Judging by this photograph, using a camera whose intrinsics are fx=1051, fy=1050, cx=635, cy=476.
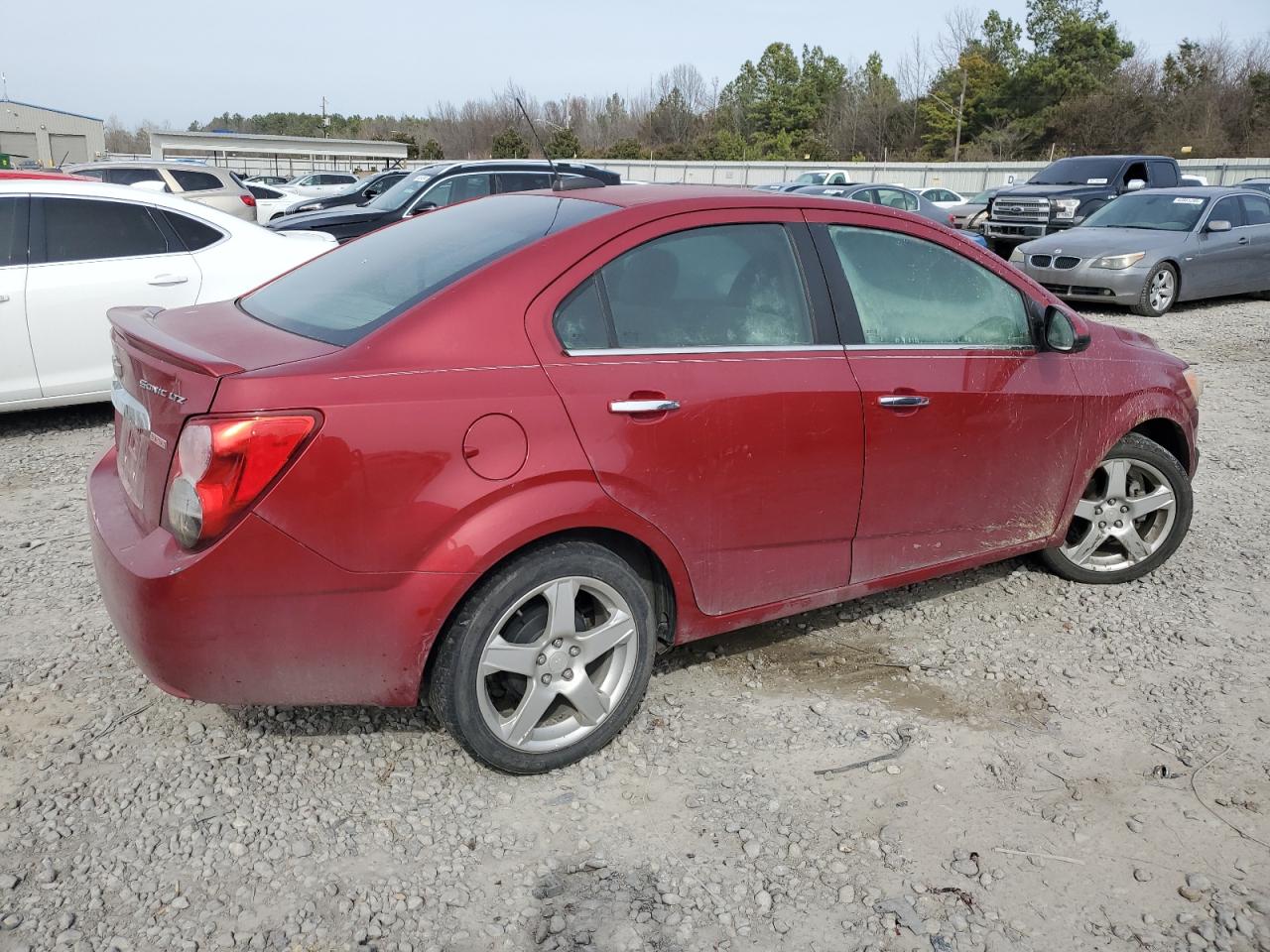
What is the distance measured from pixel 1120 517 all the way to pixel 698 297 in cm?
247

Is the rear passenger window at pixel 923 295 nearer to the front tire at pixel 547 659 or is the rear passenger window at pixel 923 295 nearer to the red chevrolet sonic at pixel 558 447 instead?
the red chevrolet sonic at pixel 558 447

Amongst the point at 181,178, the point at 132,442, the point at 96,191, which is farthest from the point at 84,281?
the point at 181,178

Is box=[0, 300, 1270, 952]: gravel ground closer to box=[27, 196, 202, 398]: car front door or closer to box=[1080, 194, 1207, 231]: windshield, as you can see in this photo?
box=[27, 196, 202, 398]: car front door

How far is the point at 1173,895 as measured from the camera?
Result: 8.82ft

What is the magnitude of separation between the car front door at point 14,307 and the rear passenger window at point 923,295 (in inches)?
201

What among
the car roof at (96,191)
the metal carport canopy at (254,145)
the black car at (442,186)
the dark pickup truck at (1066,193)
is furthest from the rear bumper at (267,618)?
the metal carport canopy at (254,145)

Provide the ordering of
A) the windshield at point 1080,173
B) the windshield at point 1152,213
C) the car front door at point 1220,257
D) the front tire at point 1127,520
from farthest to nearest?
the windshield at point 1080,173 < the windshield at point 1152,213 < the car front door at point 1220,257 < the front tire at point 1127,520

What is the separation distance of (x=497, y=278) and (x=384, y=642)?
1.05 m

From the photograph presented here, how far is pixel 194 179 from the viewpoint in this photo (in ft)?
59.1

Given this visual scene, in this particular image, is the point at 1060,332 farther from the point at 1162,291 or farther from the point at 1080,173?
the point at 1080,173

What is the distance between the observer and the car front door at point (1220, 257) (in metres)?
13.0

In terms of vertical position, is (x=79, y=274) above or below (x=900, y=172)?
below

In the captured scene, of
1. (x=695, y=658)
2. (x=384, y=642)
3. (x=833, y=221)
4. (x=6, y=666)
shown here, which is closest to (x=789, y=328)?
(x=833, y=221)

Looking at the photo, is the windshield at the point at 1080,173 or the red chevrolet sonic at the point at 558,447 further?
the windshield at the point at 1080,173
